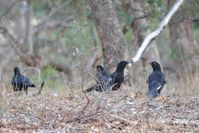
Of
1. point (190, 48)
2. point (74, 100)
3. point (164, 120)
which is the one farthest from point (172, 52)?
point (164, 120)

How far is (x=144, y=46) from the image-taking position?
17844mm

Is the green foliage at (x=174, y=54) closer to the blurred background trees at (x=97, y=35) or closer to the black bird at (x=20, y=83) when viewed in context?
the blurred background trees at (x=97, y=35)

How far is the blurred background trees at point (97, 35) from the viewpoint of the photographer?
16422 mm

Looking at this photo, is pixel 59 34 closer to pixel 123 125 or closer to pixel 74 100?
pixel 74 100

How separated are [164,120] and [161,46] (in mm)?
24894

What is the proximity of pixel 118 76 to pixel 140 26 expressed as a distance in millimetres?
7840

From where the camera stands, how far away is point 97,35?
2100cm

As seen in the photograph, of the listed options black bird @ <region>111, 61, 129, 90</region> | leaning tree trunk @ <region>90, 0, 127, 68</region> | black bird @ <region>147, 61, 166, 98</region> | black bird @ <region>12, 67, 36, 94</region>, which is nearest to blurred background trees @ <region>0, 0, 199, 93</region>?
leaning tree trunk @ <region>90, 0, 127, 68</region>

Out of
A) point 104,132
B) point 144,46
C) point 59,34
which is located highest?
point 59,34

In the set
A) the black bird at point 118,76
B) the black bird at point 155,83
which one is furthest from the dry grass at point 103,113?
the black bird at point 118,76

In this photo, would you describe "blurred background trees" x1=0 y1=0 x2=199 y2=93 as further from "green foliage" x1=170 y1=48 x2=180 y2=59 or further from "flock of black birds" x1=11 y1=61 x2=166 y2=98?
"flock of black birds" x1=11 y1=61 x2=166 y2=98

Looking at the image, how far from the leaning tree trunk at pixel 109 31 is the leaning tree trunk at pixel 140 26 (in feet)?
17.5

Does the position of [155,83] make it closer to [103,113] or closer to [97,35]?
[103,113]

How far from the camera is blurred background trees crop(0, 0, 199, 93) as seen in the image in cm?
1642
